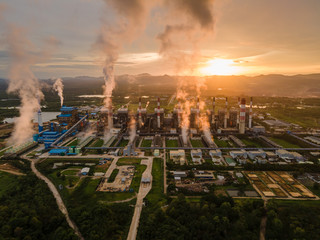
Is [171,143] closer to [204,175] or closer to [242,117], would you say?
[204,175]

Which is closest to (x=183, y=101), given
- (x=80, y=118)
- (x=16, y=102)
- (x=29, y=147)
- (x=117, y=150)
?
(x=80, y=118)

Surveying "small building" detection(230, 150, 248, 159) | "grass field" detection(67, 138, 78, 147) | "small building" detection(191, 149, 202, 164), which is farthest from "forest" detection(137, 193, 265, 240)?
"grass field" detection(67, 138, 78, 147)

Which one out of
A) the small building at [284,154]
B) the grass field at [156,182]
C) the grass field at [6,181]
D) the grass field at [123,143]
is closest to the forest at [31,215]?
the grass field at [6,181]

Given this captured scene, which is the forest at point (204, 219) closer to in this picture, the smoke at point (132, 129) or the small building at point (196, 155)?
the small building at point (196, 155)

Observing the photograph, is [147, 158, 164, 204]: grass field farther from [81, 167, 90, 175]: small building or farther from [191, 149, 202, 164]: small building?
[81, 167, 90, 175]: small building

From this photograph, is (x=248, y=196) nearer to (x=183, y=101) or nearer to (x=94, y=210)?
(x=94, y=210)
